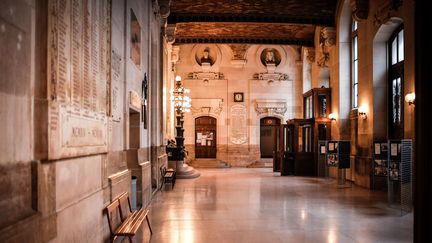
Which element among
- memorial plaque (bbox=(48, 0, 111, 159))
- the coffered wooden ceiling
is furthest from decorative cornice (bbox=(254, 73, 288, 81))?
memorial plaque (bbox=(48, 0, 111, 159))

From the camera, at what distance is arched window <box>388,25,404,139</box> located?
12102mm

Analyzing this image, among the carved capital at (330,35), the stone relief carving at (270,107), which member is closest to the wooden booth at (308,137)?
the carved capital at (330,35)

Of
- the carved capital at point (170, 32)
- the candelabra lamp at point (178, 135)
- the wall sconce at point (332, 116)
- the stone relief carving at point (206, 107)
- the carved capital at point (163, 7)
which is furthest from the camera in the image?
the stone relief carving at point (206, 107)

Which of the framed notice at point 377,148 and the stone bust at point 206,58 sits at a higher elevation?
the stone bust at point 206,58

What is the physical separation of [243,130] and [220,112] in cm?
165

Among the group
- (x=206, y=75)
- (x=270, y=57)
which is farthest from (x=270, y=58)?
(x=206, y=75)

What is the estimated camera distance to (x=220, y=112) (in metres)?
23.9

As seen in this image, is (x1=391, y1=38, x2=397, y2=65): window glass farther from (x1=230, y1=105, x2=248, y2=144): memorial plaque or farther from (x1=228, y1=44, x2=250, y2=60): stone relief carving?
(x1=230, y1=105, x2=248, y2=144): memorial plaque

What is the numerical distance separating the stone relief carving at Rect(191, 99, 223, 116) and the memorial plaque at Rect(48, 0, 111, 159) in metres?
18.1

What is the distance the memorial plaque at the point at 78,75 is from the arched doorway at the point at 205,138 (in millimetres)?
18385

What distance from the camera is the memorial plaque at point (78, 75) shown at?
11.2ft

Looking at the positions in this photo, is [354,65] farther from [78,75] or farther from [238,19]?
[78,75]

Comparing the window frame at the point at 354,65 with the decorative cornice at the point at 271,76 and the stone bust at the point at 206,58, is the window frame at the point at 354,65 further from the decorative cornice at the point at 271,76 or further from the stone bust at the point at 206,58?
the stone bust at the point at 206,58

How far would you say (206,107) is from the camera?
77.9 feet
